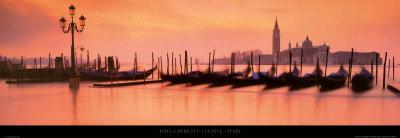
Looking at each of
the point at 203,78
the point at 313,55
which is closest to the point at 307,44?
the point at 313,55

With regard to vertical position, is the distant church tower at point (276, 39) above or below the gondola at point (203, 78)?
above

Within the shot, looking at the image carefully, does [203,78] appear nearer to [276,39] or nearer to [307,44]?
[307,44]

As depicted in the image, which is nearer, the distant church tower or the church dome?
the church dome

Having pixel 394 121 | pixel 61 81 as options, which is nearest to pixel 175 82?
pixel 61 81

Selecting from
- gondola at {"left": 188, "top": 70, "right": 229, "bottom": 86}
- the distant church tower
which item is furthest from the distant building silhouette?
gondola at {"left": 188, "top": 70, "right": 229, "bottom": 86}

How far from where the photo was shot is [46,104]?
42.7 ft

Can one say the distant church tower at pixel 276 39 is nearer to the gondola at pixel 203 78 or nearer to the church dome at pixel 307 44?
the church dome at pixel 307 44

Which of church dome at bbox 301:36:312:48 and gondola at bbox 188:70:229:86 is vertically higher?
church dome at bbox 301:36:312:48

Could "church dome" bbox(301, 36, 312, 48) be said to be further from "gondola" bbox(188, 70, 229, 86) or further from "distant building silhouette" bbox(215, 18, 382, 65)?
"gondola" bbox(188, 70, 229, 86)

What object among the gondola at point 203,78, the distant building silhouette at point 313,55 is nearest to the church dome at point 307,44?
the distant building silhouette at point 313,55

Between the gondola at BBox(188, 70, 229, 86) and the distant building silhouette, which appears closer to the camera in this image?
the gondola at BBox(188, 70, 229, 86)

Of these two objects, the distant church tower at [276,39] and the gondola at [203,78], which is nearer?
the gondola at [203,78]
